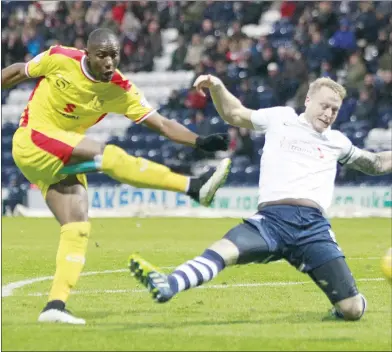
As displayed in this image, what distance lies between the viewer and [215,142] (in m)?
8.46

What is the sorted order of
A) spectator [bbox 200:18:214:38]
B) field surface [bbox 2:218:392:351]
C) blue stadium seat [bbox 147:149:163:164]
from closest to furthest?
field surface [bbox 2:218:392:351], blue stadium seat [bbox 147:149:163:164], spectator [bbox 200:18:214:38]

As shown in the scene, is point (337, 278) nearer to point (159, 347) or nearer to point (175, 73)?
point (159, 347)

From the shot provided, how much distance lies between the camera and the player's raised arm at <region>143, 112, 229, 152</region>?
27.8 feet

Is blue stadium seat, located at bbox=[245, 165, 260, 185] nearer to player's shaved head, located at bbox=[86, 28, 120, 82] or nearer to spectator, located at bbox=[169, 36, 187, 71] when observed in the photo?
spectator, located at bbox=[169, 36, 187, 71]

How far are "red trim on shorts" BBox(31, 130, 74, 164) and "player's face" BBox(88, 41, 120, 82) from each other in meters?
0.66

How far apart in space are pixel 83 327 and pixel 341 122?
16199mm

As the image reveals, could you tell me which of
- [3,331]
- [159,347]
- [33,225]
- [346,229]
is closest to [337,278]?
[159,347]

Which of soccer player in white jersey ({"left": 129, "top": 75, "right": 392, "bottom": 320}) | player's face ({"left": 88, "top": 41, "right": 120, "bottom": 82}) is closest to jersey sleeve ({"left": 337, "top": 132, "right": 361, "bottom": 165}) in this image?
soccer player in white jersey ({"left": 129, "top": 75, "right": 392, "bottom": 320})

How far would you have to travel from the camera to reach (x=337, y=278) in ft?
27.8

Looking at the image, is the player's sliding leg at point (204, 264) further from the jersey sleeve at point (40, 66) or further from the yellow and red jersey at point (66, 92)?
the jersey sleeve at point (40, 66)

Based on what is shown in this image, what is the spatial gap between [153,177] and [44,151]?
2.92ft

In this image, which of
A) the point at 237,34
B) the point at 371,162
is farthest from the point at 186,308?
the point at 237,34

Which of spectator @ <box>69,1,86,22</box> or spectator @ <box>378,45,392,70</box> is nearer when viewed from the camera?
spectator @ <box>378,45,392,70</box>

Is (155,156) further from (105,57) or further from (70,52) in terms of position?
(105,57)
